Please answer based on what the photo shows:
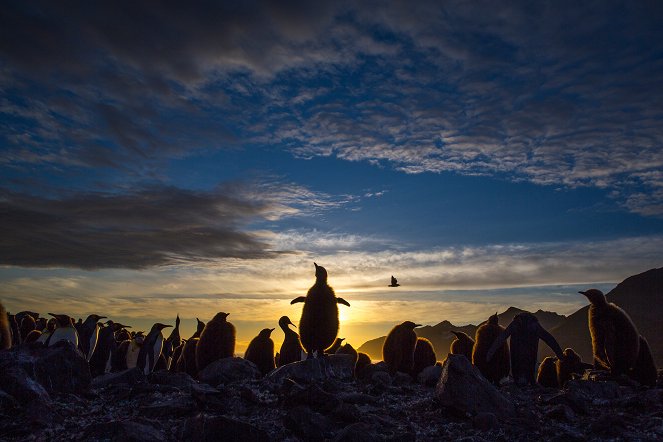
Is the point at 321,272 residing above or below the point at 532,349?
above

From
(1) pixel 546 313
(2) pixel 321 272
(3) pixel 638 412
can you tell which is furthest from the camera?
(1) pixel 546 313

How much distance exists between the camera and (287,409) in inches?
294

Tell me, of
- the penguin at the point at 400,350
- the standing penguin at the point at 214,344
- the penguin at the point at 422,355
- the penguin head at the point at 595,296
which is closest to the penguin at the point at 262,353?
the standing penguin at the point at 214,344

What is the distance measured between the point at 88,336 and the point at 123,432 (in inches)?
606

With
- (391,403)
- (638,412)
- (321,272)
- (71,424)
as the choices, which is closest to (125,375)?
(71,424)

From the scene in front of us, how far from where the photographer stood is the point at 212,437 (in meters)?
6.11

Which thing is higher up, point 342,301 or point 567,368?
point 342,301

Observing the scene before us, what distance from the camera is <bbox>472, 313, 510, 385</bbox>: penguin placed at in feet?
40.7

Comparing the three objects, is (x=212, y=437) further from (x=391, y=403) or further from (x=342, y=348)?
(x=342, y=348)

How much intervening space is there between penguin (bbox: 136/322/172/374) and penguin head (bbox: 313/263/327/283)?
798 cm

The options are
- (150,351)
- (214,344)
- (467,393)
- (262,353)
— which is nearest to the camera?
(467,393)

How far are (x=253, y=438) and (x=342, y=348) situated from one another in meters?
14.7

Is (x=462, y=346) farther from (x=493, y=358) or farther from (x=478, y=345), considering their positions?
(x=493, y=358)

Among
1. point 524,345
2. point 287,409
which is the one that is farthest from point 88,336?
point 524,345
